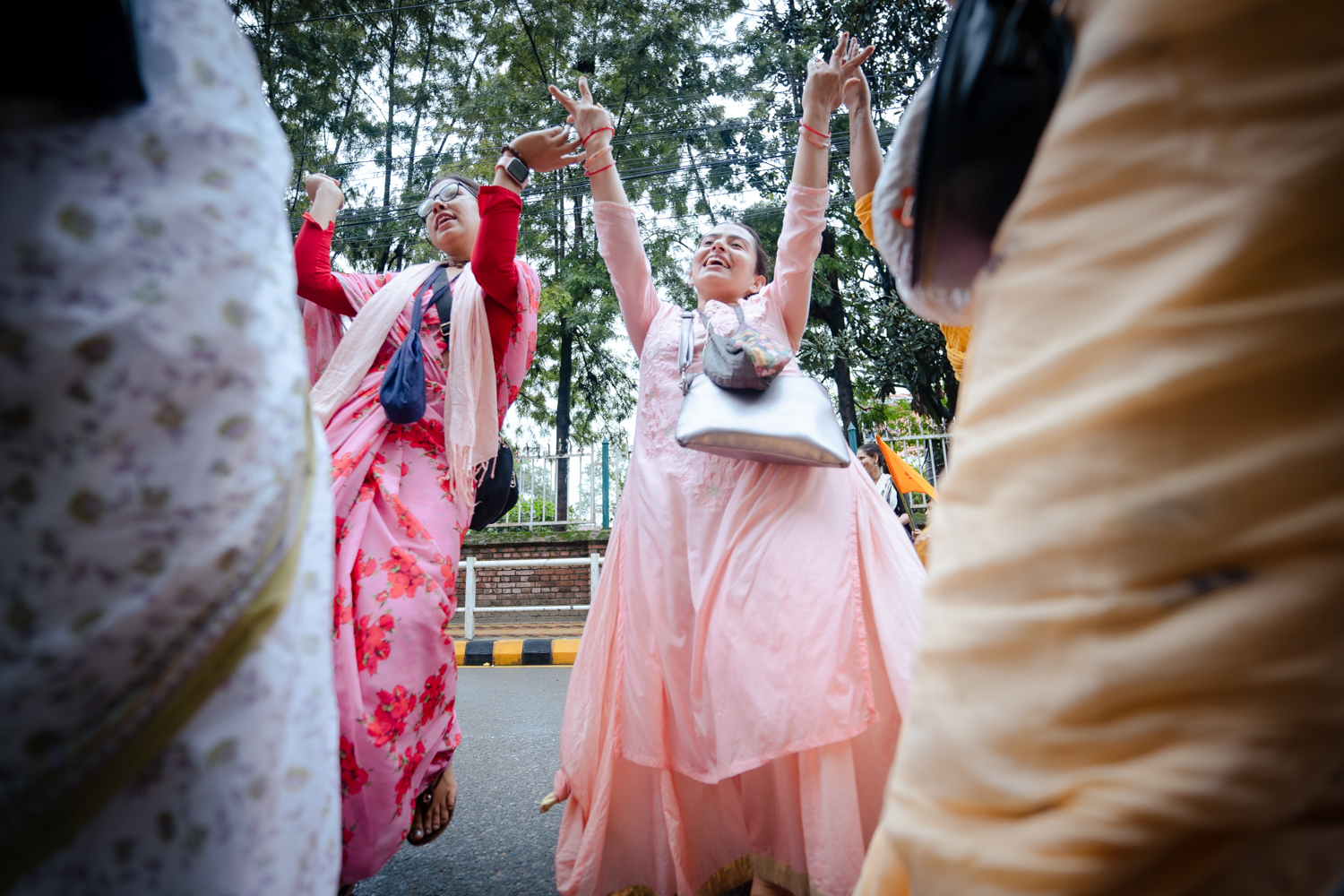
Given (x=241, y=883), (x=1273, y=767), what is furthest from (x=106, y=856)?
(x=1273, y=767)

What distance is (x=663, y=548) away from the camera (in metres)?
2.01

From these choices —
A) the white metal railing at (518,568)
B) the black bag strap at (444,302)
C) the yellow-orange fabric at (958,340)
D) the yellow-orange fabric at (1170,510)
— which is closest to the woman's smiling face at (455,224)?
the black bag strap at (444,302)

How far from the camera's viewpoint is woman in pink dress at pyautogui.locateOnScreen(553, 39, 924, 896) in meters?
1.69

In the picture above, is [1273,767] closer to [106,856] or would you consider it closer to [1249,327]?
[1249,327]

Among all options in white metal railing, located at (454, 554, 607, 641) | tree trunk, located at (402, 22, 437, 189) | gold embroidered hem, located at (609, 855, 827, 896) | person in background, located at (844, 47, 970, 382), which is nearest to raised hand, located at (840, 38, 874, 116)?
person in background, located at (844, 47, 970, 382)

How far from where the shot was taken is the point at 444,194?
240 cm

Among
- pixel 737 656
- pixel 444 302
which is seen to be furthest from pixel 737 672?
pixel 444 302

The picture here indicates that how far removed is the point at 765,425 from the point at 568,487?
25.1 feet

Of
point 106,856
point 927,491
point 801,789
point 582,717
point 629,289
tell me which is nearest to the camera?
point 106,856

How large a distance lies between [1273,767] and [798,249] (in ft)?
5.99

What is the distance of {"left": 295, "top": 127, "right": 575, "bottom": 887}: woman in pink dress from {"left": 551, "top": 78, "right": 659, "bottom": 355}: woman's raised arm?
11 cm

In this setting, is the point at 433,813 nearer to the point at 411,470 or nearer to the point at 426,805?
Answer: the point at 426,805

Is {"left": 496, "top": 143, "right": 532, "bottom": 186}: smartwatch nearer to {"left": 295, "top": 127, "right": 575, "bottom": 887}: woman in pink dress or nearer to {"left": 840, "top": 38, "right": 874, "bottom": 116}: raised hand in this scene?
{"left": 295, "top": 127, "right": 575, "bottom": 887}: woman in pink dress

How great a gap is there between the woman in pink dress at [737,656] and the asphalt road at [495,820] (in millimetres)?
276
